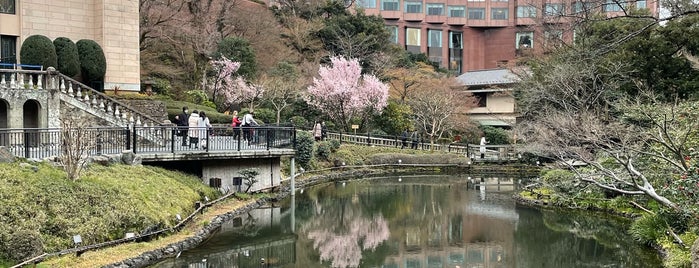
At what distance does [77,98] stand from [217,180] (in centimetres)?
627

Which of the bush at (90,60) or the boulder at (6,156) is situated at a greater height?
the bush at (90,60)

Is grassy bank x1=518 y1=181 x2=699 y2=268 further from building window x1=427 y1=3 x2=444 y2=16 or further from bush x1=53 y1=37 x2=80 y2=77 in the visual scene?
building window x1=427 y1=3 x2=444 y2=16

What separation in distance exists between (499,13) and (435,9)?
775 cm

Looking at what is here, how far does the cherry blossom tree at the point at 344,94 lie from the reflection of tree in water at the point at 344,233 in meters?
17.0

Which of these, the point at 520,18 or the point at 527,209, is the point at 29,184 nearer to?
the point at 527,209

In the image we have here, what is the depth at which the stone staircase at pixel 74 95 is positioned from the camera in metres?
19.8

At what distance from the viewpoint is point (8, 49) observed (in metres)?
25.8

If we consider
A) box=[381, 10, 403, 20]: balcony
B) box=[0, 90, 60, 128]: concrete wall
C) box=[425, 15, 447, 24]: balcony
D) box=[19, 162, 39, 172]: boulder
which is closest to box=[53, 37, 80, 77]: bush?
box=[0, 90, 60, 128]: concrete wall

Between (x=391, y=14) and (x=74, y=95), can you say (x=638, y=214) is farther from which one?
(x=391, y=14)

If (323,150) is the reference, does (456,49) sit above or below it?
above

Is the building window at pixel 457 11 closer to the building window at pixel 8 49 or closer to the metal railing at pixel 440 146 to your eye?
the metal railing at pixel 440 146

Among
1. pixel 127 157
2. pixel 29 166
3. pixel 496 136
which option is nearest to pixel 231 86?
pixel 496 136

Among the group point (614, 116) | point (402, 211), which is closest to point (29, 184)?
point (402, 211)

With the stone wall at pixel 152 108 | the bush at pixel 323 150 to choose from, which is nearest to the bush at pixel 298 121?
the bush at pixel 323 150
